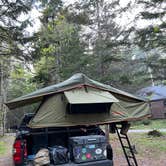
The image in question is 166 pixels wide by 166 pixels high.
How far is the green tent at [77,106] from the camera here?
16.0 ft

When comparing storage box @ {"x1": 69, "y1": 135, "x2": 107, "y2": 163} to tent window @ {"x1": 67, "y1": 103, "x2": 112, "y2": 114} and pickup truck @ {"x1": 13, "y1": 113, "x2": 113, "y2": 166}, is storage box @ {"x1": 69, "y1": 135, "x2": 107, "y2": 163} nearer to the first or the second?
tent window @ {"x1": 67, "y1": 103, "x2": 112, "y2": 114}

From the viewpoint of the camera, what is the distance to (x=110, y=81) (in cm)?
1458

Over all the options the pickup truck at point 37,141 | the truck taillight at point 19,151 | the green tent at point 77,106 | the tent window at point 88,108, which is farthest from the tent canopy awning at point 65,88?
the truck taillight at point 19,151

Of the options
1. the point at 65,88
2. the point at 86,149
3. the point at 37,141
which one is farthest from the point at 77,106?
the point at 37,141

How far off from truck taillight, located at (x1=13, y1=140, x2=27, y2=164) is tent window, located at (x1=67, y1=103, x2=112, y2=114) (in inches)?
50.5

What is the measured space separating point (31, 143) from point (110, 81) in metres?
9.32

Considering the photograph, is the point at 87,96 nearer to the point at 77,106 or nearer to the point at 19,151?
the point at 77,106

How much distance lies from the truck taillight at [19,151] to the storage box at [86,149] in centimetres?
122

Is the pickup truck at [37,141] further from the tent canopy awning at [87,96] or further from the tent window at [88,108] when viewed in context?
the tent canopy awning at [87,96]

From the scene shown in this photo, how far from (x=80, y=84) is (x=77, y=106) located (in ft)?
1.45

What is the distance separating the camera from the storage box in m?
4.61

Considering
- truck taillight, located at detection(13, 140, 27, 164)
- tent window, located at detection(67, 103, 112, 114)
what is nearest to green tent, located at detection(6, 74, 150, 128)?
tent window, located at detection(67, 103, 112, 114)

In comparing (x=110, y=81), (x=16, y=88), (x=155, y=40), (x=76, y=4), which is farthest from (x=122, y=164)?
(x=16, y=88)

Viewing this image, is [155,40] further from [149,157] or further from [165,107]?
[165,107]
